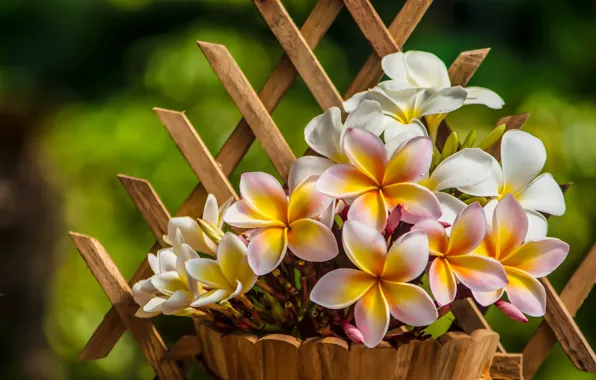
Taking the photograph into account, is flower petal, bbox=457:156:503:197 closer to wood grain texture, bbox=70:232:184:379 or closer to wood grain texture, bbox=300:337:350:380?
wood grain texture, bbox=300:337:350:380

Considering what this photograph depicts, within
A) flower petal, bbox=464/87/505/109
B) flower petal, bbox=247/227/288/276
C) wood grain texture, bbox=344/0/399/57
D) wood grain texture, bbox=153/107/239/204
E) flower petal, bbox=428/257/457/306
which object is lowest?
wood grain texture, bbox=153/107/239/204

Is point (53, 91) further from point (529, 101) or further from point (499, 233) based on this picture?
point (499, 233)

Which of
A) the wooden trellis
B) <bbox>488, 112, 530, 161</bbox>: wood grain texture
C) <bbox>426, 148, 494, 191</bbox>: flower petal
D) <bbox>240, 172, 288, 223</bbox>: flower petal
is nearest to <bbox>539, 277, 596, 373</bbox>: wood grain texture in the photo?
the wooden trellis

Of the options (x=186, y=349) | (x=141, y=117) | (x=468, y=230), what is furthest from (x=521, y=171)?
(x=141, y=117)

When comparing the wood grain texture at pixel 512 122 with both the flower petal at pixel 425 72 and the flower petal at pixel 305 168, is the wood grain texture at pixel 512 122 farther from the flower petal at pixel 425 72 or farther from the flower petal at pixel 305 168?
the flower petal at pixel 305 168

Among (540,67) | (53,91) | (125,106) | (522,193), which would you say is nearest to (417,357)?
(522,193)

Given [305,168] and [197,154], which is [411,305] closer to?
[305,168]
